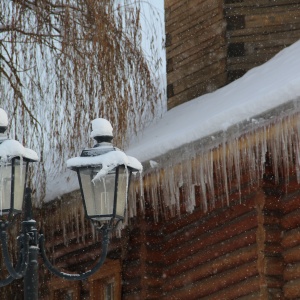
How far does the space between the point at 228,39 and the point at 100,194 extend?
593cm

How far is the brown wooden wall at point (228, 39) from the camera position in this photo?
12367 millimetres

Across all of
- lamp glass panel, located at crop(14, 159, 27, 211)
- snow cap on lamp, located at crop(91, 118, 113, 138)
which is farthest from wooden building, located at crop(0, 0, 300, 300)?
lamp glass panel, located at crop(14, 159, 27, 211)

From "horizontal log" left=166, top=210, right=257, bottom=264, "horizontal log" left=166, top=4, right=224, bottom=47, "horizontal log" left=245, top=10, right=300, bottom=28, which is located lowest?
"horizontal log" left=166, top=210, right=257, bottom=264

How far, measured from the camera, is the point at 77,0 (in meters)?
10.9

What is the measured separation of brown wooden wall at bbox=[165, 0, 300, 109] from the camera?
12.4 metres

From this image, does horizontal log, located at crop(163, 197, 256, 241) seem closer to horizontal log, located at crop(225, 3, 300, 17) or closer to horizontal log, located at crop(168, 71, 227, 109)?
horizontal log, located at crop(168, 71, 227, 109)

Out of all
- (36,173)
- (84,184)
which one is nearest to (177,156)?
(36,173)

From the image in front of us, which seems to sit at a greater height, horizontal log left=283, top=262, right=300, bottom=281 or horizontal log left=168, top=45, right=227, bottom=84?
horizontal log left=168, top=45, right=227, bottom=84

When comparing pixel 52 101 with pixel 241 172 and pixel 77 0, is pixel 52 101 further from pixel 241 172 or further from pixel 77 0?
pixel 241 172

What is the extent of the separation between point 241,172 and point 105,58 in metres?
→ 2.04

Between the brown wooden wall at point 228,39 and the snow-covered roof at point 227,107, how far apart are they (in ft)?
1.67

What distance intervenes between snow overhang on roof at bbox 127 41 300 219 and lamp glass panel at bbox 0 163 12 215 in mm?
2391

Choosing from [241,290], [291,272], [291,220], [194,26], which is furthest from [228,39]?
[291,272]

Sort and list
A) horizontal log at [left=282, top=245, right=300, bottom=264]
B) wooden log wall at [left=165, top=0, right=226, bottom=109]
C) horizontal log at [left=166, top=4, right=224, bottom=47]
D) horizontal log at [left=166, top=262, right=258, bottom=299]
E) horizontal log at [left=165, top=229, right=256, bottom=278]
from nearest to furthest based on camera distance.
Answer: horizontal log at [left=282, top=245, right=300, bottom=264], horizontal log at [left=166, top=262, right=258, bottom=299], horizontal log at [left=165, top=229, right=256, bottom=278], wooden log wall at [left=165, top=0, right=226, bottom=109], horizontal log at [left=166, top=4, right=224, bottom=47]
